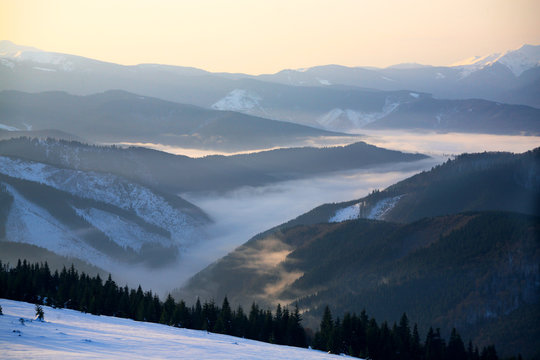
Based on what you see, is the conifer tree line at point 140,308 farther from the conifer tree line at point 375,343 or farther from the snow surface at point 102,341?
the snow surface at point 102,341

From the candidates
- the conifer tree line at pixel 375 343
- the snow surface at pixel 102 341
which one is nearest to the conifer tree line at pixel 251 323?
the conifer tree line at pixel 375 343

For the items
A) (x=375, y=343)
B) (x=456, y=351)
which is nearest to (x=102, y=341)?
(x=375, y=343)

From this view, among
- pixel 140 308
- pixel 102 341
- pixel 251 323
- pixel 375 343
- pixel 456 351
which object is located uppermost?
pixel 140 308

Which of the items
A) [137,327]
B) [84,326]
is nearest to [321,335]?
[137,327]

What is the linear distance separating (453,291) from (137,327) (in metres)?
133

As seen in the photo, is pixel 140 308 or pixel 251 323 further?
pixel 251 323

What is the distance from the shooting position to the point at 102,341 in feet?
175

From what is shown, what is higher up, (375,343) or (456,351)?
(375,343)

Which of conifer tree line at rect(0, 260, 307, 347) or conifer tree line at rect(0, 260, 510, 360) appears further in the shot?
conifer tree line at rect(0, 260, 510, 360)

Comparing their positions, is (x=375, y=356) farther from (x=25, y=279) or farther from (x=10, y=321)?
(x=10, y=321)

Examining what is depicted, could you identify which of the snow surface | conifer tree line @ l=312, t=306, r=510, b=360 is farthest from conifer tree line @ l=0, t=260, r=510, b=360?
the snow surface

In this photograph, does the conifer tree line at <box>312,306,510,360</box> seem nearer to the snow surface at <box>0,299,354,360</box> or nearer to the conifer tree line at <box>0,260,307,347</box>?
the conifer tree line at <box>0,260,307,347</box>

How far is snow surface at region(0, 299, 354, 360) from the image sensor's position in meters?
47.0

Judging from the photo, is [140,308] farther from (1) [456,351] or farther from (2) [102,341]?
(1) [456,351]
